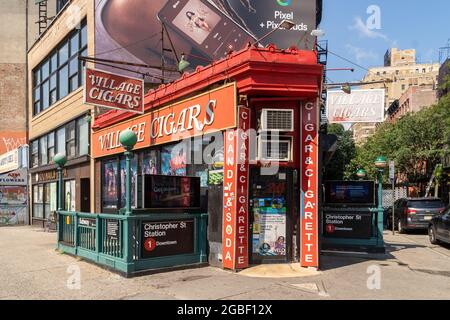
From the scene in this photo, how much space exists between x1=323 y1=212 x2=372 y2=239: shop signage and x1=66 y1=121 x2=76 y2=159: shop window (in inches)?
500

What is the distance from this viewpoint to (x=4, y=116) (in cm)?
3356

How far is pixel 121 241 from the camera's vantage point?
9.03 metres

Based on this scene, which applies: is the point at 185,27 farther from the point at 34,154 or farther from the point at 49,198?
the point at 34,154

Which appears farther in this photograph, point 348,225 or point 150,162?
point 150,162

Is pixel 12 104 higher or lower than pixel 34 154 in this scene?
higher

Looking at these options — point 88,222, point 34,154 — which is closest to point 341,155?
point 34,154

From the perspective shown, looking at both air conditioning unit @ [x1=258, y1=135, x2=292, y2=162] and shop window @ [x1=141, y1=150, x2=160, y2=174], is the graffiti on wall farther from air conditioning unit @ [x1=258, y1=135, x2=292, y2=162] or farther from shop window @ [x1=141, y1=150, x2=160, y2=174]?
air conditioning unit @ [x1=258, y1=135, x2=292, y2=162]

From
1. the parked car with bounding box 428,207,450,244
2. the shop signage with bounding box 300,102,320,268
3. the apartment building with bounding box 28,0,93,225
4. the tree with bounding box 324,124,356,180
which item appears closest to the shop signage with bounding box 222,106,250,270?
the shop signage with bounding box 300,102,320,268

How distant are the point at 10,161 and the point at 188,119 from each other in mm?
23320

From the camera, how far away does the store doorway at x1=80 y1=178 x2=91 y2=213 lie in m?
19.9

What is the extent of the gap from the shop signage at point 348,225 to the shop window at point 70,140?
12712 millimetres

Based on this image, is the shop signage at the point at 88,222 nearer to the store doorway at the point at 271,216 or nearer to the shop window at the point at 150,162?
the shop window at the point at 150,162

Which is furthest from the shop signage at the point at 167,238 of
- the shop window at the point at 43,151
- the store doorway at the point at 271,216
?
the shop window at the point at 43,151
